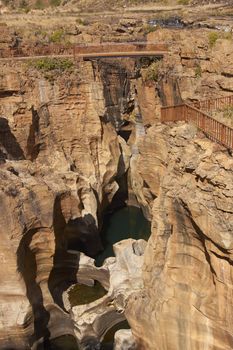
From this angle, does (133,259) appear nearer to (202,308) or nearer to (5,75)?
(202,308)

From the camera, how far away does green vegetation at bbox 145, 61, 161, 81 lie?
2450 centimetres

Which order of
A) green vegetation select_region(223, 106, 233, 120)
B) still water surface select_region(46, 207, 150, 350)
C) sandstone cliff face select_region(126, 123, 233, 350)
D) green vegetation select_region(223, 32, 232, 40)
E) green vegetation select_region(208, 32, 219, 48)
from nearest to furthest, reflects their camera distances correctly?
sandstone cliff face select_region(126, 123, 233, 350) → green vegetation select_region(223, 106, 233, 120) → still water surface select_region(46, 207, 150, 350) → green vegetation select_region(208, 32, 219, 48) → green vegetation select_region(223, 32, 232, 40)

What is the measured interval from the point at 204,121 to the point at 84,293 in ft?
30.9

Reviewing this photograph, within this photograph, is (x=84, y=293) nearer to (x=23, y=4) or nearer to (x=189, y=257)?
(x=189, y=257)

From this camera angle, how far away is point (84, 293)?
59.2 ft

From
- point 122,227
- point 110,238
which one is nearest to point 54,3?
point 122,227

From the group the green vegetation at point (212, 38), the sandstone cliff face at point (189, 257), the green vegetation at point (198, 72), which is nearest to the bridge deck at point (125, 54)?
the green vegetation at point (212, 38)

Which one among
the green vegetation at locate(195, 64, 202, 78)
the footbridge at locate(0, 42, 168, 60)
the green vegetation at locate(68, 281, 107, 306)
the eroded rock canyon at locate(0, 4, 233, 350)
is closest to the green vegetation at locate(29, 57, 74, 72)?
the eroded rock canyon at locate(0, 4, 233, 350)

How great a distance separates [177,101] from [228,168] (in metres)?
12.9

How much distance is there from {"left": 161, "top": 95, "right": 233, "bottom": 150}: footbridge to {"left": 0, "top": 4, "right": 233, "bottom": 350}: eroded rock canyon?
0.27m

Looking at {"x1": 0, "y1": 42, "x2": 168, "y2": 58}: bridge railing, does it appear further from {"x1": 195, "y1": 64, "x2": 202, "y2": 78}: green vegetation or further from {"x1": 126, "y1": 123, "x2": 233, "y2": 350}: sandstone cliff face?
{"x1": 126, "y1": 123, "x2": 233, "y2": 350}: sandstone cliff face

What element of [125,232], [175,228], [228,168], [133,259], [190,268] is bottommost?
[125,232]

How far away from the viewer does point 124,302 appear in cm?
1602

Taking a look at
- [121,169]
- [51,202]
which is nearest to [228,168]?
[51,202]
